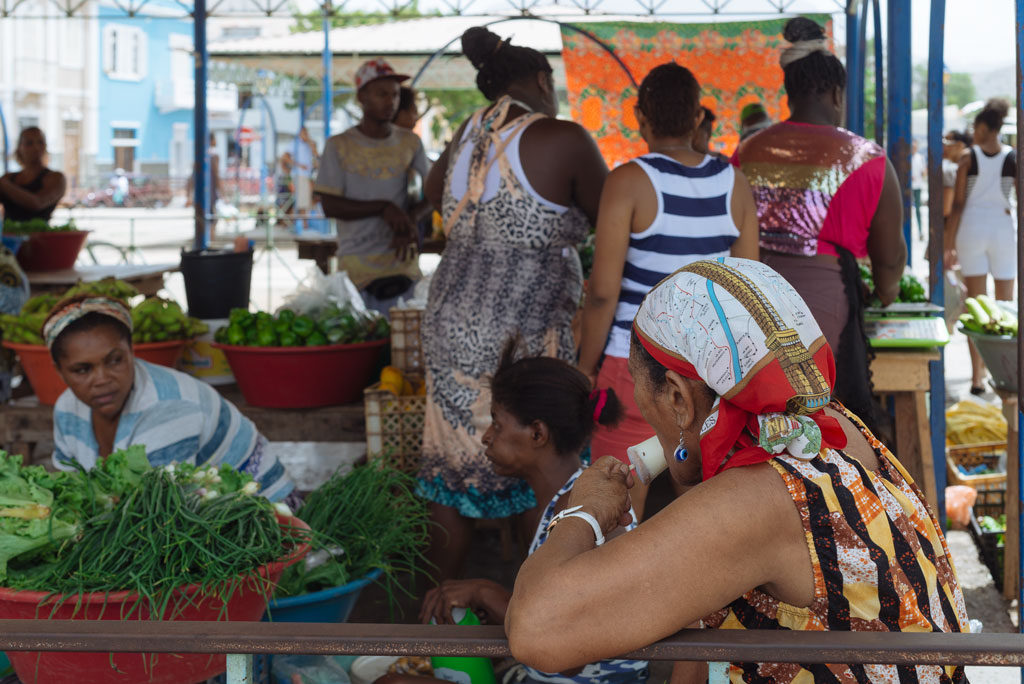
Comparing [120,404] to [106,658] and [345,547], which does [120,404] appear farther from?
[106,658]

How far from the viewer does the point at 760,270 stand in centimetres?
144

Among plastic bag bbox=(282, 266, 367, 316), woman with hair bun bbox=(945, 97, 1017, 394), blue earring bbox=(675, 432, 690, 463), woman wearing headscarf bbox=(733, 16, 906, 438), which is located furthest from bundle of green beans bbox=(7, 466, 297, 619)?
woman with hair bun bbox=(945, 97, 1017, 394)

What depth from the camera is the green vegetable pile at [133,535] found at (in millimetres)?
1876

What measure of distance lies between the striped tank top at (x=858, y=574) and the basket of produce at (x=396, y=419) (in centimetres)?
232

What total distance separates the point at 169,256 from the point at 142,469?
16.0 meters

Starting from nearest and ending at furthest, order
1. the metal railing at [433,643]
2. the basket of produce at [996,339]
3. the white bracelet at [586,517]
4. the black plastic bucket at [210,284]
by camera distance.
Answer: the metal railing at [433,643] < the white bracelet at [586,517] < the basket of produce at [996,339] < the black plastic bucket at [210,284]

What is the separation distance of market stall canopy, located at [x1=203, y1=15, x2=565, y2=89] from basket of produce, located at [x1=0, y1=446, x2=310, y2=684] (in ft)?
29.5

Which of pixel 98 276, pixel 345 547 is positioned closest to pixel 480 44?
pixel 345 547

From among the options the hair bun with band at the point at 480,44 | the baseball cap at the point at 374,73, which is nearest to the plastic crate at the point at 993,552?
the hair bun with band at the point at 480,44

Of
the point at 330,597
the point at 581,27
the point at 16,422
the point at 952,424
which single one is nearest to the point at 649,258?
the point at 330,597

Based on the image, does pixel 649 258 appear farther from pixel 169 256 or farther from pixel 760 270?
pixel 169 256

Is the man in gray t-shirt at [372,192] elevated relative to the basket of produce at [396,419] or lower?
elevated

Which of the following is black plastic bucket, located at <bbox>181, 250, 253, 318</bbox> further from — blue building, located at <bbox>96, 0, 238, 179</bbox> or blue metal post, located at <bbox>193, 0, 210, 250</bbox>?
blue building, located at <bbox>96, 0, 238, 179</bbox>

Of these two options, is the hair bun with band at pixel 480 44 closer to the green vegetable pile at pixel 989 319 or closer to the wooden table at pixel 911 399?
the wooden table at pixel 911 399
